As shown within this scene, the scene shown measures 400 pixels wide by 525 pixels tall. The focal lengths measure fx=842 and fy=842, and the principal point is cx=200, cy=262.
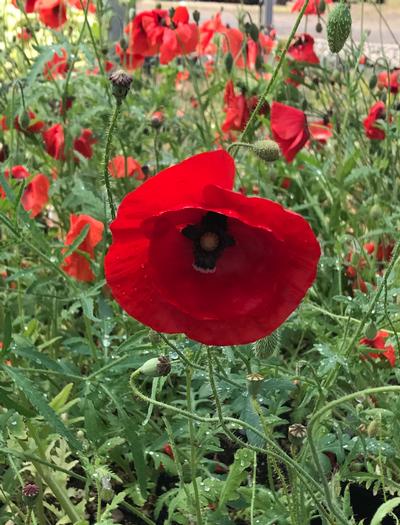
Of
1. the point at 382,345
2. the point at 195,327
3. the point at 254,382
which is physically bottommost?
the point at 382,345

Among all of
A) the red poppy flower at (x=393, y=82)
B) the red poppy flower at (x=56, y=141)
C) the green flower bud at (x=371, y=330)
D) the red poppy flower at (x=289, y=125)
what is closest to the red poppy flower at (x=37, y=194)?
the red poppy flower at (x=56, y=141)

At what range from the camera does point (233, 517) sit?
1.43 meters

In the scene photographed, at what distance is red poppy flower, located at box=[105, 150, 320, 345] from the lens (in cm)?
76

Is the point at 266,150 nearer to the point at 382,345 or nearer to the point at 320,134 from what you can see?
the point at 382,345

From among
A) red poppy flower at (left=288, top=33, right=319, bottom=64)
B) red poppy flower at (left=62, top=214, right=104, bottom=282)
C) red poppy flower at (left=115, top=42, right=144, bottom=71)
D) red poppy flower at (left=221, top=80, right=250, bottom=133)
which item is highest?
Answer: red poppy flower at (left=288, top=33, right=319, bottom=64)

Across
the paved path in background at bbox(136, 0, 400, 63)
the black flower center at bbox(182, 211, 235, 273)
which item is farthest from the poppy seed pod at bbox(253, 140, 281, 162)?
the paved path in background at bbox(136, 0, 400, 63)

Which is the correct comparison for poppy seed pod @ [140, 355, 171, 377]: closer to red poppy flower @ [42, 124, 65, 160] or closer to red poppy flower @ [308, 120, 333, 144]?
red poppy flower @ [42, 124, 65, 160]

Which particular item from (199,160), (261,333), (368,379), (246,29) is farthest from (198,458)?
(246,29)

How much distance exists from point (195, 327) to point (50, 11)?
1684 mm

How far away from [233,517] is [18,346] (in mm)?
489

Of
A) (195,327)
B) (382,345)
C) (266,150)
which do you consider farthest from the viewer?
(382,345)

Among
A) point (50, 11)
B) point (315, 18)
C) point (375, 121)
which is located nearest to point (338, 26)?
point (375, 121)

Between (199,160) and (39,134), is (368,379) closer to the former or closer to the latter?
(199,160)

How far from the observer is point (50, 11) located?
7.46ft
